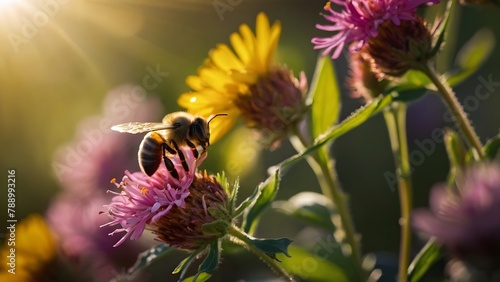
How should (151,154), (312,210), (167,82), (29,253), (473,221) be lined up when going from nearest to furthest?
(473,221) → (151,154) → (312,210) → (29,253) → (167,82)

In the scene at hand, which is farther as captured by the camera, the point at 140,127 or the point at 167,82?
the point at 167,82

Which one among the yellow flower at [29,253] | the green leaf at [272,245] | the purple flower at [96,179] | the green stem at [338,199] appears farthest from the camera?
the purple flower at [96,179]

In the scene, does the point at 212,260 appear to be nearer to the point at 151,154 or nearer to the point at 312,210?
the point at 151,154

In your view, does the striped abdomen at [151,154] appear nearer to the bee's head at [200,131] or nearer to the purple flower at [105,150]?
the bee's head at [200,131]

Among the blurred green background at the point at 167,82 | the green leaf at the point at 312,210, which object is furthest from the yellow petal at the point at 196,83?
the blurred green background at the point at 167,82

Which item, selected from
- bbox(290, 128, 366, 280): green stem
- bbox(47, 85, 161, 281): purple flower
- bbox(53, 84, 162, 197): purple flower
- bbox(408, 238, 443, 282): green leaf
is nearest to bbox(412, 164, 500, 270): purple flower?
bbox(408, 238, 443, 282): green leaf

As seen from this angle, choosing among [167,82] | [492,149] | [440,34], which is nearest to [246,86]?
[440,34]

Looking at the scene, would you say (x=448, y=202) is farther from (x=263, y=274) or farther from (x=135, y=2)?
(x=135, y=2)
